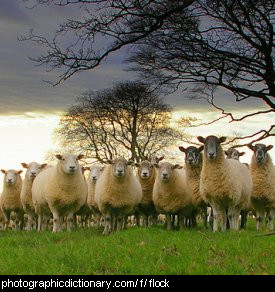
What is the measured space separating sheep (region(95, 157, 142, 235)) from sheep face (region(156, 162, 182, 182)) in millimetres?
736

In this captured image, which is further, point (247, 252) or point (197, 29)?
point (197, 29)

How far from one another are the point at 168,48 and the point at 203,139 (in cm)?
886

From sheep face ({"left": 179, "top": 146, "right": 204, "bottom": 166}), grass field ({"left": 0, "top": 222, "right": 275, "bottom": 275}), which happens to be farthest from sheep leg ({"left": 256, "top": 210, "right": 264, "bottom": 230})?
grass field ({"left": 0, "top": 222, "right": 275, "bottom": 275})

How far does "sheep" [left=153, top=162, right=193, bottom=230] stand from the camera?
1547 centimetres

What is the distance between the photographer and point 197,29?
73.0ft

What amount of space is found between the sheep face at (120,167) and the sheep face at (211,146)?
6.80 ft

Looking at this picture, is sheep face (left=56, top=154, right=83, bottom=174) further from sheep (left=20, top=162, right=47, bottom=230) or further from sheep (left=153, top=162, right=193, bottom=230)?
sheep (left=20, top=162, right=47, bottom=230)

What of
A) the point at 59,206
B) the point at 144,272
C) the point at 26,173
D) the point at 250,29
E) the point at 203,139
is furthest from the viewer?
the point at 250,29

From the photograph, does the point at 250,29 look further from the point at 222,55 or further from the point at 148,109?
the point at 148,109

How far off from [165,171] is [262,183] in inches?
94.3

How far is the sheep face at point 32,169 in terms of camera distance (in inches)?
760

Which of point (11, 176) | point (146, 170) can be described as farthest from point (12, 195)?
point (146, 170)

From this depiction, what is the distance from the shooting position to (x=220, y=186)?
14.2 metres

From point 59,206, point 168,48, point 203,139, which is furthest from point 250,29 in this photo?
point 59,206
